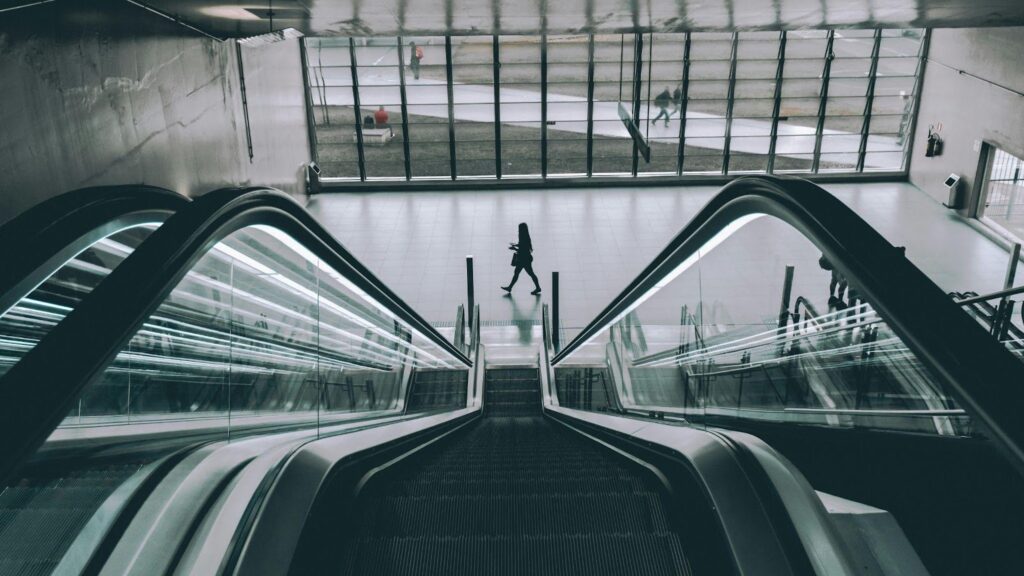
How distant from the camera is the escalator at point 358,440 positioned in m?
1.68

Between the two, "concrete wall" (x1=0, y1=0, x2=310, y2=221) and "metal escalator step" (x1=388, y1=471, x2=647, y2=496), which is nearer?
"metal escalator step" (x1=388, y1=471, x2=647, y2=496)

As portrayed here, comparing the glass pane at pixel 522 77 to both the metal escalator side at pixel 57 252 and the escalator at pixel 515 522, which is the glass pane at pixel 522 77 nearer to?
the metal escalator side at pixel 57 252

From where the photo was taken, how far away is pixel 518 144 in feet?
70.2

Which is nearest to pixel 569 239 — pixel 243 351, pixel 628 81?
pixel 628 81

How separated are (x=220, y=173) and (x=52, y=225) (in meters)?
7.40

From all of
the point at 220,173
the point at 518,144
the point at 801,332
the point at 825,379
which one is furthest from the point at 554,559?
the point at 518,144

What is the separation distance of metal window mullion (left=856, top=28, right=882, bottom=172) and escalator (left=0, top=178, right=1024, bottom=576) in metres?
12.4

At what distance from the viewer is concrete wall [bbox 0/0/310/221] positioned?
15.1 ft

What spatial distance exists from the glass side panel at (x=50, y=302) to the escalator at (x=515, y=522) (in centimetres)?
128

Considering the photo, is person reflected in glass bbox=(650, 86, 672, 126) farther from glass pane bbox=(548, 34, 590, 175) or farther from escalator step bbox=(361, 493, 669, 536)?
escalator step bbox=(361, 493, 669, 536)

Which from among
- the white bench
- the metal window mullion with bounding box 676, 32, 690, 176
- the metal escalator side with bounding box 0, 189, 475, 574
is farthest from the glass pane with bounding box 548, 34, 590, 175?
the metal escalator side with bounding box 0, 189, 475, 574

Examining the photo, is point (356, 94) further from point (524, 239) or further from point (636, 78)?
point (524, 239)

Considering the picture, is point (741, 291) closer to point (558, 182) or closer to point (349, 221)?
point (558, 182)

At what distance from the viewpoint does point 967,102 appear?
14.4 meters
